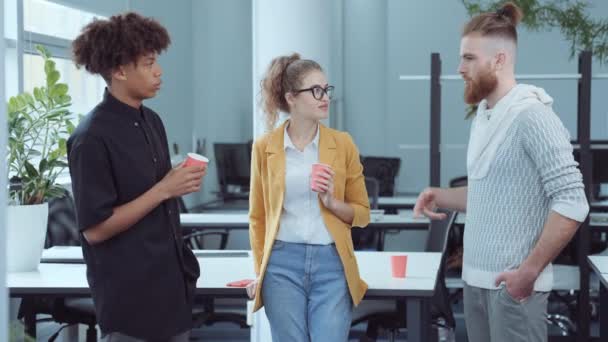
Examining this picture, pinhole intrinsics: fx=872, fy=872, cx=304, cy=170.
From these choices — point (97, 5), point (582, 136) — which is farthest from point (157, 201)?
point (97, 5)

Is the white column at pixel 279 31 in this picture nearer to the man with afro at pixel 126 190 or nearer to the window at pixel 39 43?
the window at pixel 39 43

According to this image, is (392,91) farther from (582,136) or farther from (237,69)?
(582,136)

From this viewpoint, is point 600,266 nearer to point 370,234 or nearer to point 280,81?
point 280,81

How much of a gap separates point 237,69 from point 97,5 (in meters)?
2.29

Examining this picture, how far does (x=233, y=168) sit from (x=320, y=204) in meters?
5.96

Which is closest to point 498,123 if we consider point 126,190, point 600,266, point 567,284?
point 126,190

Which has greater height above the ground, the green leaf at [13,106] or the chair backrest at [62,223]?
the green leaf at [13,106]

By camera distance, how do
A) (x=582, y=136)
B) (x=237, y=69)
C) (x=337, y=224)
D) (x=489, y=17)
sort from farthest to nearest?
(x=237, y=69), (x=582, y=136), (x=337, y=224), (x=489, y=17)

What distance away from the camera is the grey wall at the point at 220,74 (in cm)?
878

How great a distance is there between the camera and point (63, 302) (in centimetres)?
401

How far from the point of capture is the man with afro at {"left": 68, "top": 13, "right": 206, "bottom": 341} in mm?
2174

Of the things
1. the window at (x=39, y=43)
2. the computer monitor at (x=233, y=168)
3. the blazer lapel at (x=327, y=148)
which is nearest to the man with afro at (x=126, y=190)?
the blazer lapel at (x=327, y=148)

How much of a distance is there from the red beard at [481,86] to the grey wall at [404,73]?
273 inches

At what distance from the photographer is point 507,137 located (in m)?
2.25
